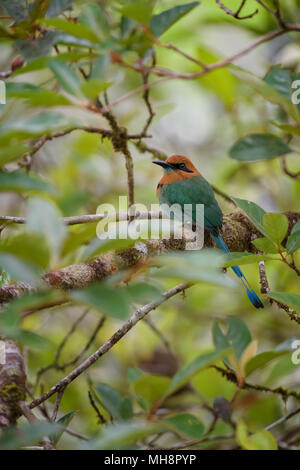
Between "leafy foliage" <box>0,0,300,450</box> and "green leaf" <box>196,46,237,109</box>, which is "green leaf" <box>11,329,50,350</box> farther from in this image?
"green leaf" <box>196,46,237,109</box>

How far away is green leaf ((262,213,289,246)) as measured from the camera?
56.7 inches

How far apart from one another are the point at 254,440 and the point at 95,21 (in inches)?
46.1

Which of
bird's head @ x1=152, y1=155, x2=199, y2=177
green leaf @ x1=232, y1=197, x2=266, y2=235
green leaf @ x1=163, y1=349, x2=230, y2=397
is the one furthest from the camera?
bird's head @ x1=152, y1=155, x2=199, y2=177

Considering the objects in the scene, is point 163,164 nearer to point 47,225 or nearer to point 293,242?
point 293,242

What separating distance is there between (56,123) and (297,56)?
8.85 ft

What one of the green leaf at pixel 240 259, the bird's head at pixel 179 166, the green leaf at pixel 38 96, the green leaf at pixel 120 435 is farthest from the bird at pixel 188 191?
the green leaf at pixel 120 435

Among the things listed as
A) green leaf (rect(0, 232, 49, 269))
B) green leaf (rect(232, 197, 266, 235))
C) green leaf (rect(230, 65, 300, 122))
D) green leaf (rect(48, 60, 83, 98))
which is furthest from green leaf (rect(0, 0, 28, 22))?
green leaf (rect(0, 232, 49, 269))

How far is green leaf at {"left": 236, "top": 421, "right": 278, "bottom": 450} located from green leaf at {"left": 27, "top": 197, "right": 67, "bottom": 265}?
70 centimetres

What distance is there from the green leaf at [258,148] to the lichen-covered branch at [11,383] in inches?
45.5

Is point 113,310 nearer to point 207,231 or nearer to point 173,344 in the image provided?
point 207,231

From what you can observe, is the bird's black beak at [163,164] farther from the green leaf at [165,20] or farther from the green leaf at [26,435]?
the green leaf at [26,435]

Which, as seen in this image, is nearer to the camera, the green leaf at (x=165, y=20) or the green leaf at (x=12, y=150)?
the green leaf at (x=12, y=150)

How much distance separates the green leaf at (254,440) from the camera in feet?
4.38

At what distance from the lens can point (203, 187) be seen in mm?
3076
